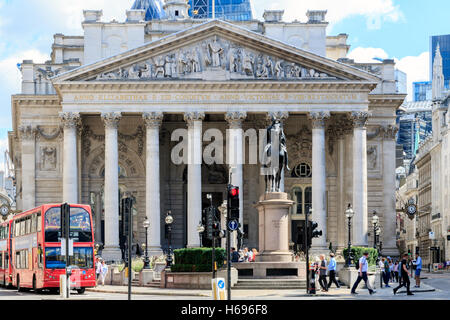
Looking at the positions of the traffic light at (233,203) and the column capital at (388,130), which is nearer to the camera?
the traffic light at (233,203)

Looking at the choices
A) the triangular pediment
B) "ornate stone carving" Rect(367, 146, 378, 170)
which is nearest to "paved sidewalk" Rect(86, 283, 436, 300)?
the triangular pediment

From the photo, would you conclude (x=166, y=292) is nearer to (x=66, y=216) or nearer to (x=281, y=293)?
(x=281, y=293)

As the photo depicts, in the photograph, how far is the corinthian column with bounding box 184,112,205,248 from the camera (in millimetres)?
78125

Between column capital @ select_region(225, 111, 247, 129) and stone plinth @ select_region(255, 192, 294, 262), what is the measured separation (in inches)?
1148

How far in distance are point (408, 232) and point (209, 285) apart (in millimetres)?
121042

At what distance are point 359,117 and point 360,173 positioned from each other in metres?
4.31

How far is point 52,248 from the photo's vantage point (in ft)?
164

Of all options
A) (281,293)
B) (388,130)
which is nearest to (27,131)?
(388,130)

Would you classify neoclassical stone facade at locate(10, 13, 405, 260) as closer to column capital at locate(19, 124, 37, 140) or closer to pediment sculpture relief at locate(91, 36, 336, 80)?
pediment sculpture relief at locate(91, 36, 336, 80)

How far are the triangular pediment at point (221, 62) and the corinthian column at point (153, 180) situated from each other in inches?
129

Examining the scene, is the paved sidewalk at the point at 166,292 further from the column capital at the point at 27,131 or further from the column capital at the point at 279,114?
the column capital at the point at 27,131

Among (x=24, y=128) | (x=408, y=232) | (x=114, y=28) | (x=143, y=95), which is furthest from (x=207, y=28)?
(x=408, y=232)

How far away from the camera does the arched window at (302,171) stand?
88438 millimetres

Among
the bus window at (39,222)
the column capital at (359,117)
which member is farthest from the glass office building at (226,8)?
the bus window at (39,222)
